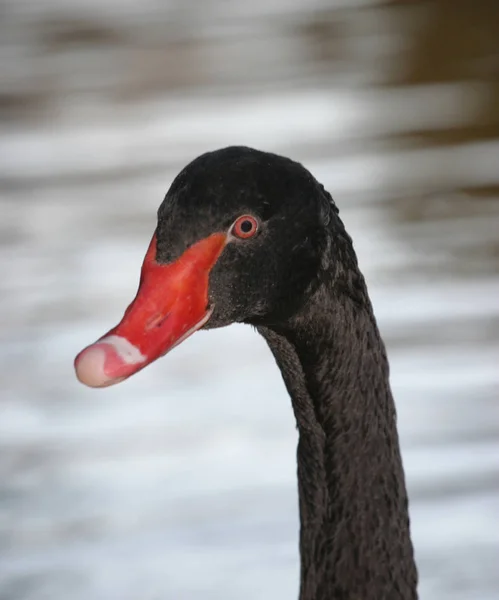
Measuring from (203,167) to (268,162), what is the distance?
104mm

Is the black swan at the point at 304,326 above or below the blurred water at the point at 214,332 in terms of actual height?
below

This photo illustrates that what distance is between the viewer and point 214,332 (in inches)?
194

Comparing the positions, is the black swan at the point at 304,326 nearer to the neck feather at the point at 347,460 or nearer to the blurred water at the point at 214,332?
the neck feather at the point at 347,460

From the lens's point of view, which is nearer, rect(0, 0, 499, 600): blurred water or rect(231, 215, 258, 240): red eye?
rect(231, 215, 258, 240): red eye

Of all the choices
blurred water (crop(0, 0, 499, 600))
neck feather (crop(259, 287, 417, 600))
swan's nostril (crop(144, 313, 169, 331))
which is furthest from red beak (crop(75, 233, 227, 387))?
blurred water (crop(0, 0, 499, 600))

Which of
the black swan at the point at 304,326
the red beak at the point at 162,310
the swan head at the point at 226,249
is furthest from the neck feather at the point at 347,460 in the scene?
the red beak at the point at 162,310

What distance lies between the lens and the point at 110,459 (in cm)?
435

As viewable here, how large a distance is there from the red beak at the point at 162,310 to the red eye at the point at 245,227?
2 centimetres

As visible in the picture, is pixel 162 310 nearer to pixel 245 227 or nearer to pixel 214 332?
pixel 245 227

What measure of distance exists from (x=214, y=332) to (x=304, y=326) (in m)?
2.74

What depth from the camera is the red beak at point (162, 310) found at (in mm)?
1906

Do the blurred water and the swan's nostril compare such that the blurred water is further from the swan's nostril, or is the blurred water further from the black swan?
the swan's nostril

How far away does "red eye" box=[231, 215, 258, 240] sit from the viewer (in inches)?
80.6

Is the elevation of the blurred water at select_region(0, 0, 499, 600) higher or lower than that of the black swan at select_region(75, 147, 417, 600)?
higher
